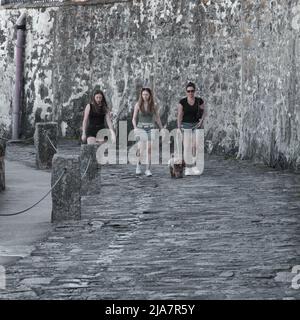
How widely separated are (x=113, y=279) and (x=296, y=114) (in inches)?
367

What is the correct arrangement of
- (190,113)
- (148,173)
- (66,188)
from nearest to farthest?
(66,188) → (148,173) → (190,113)

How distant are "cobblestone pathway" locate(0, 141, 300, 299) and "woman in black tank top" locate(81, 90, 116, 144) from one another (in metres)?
1.70

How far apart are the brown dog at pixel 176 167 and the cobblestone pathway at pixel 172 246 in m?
0.82

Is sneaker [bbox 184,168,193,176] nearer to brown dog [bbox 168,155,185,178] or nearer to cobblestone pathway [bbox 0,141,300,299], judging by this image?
brown dog [bbox 168,155,185,178]

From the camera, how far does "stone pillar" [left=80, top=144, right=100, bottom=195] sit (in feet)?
51.6

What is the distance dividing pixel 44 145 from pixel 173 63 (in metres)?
4.43

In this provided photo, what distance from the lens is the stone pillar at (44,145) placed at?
20.3m

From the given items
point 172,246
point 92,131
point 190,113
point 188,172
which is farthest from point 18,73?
point 172,246

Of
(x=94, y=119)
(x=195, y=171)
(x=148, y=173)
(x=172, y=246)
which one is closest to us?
(x=172, y=246)

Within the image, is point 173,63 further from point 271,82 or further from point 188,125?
point 188,125

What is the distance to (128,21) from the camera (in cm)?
2533

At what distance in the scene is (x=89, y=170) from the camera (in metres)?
15.8

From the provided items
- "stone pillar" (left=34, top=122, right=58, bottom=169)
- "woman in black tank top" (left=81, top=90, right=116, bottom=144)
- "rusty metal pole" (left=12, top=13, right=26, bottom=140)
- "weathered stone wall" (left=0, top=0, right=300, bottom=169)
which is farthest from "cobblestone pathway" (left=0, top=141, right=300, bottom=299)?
"rusty metal pole" (left=12, top=13, right=26, bottom=140)
